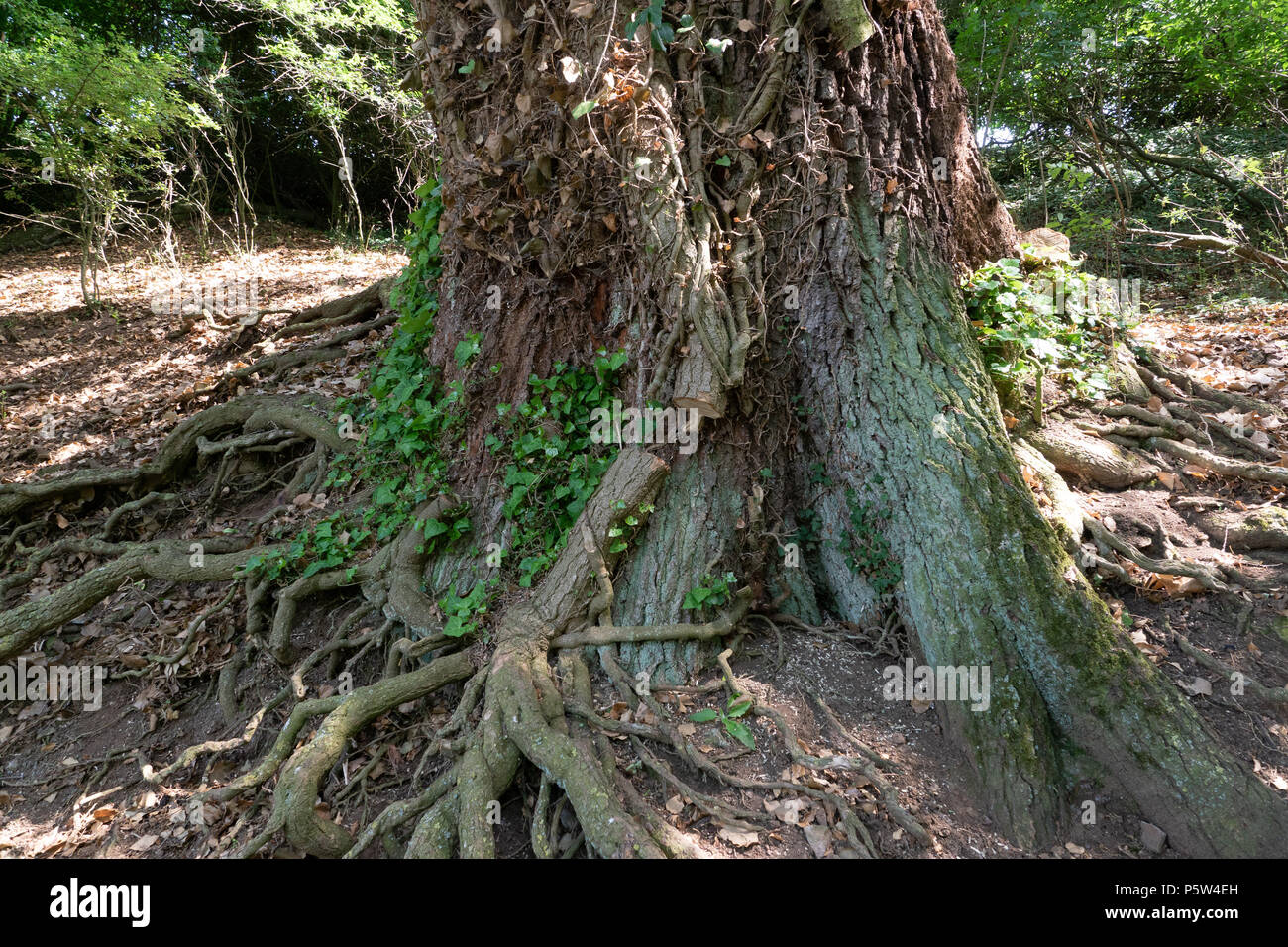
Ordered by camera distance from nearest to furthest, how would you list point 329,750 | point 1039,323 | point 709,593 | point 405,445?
point 329,750 < point 709,593 < point 1039,323 < point 405,445

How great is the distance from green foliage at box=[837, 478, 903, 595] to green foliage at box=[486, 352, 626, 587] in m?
1.23

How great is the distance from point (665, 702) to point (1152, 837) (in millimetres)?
1882

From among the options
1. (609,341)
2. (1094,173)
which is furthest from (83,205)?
(1094,173)

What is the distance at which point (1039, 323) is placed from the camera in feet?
12.4

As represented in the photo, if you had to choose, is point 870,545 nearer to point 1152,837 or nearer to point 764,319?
point 764,319

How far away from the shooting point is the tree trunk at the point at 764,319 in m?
3.01

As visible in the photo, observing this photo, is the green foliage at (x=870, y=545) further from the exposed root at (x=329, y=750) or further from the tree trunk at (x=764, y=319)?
the exposed root at (x=329, y=750)

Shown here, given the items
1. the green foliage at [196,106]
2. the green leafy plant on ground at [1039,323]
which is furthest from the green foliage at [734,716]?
the green foliage at [196,106]

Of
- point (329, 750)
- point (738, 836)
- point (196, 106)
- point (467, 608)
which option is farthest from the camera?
point (196, 106)

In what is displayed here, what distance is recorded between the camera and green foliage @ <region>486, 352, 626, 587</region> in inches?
137

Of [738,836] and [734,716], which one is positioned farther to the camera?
[734,716]

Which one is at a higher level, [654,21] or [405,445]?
[654,21]

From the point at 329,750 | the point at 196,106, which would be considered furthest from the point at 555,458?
the point at 196,106
